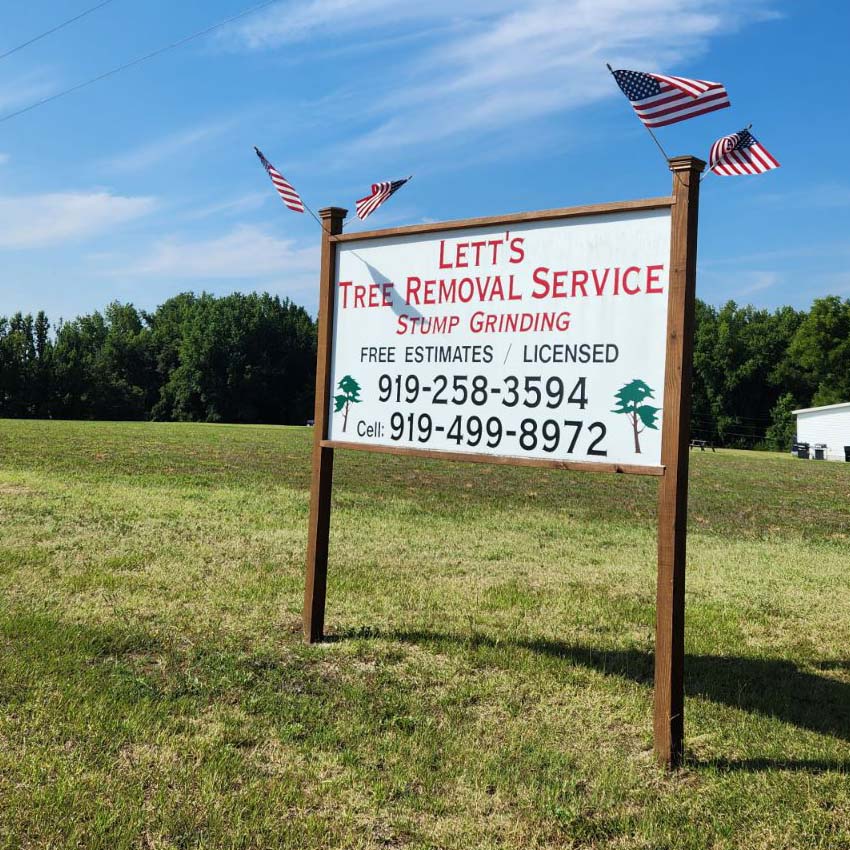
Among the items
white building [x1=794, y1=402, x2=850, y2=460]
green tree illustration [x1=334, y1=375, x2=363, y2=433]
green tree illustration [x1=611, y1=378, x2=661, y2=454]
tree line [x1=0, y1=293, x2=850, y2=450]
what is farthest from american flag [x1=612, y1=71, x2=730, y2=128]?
tree line [x1=0, y1=293, x2=850, y2=450]

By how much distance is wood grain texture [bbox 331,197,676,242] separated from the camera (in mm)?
4086

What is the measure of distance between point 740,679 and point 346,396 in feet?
9.88

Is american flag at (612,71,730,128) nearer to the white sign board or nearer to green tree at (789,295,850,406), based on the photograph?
the white sign board

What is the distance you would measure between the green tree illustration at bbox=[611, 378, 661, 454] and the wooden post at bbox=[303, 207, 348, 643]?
212cm

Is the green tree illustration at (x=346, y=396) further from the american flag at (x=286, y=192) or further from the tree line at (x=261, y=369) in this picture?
the tree line at (x=261, y=369)

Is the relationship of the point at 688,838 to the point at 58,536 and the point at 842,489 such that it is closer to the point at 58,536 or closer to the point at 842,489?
the point at 58,536

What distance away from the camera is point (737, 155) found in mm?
3992

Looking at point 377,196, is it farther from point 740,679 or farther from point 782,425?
point 782,425

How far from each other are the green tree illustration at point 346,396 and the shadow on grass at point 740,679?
1492mm

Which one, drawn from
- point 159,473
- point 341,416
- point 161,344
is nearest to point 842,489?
point 159,473

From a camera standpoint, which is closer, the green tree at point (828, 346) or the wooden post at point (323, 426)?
the wooden post at point (323, 426)

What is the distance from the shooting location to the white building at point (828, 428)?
162 feet

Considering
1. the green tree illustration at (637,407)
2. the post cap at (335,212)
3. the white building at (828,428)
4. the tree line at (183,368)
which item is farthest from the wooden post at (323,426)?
the tree line at (183,368)

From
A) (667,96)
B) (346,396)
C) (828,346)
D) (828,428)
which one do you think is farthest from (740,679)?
(828,346)
